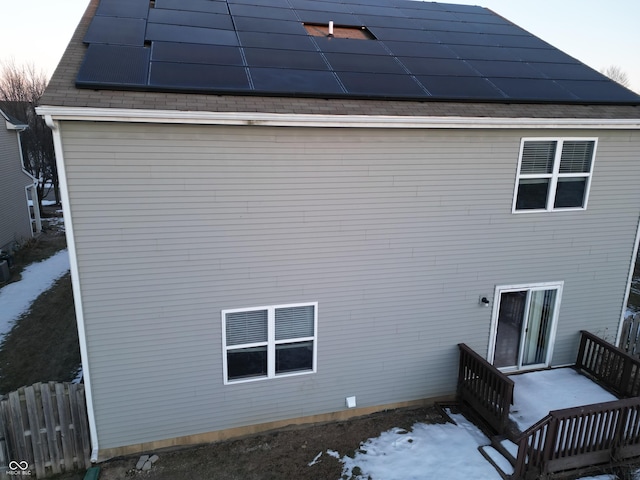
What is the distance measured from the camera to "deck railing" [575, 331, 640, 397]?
7.73 metres

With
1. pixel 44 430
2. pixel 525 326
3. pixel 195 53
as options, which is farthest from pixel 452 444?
pixel 195 53

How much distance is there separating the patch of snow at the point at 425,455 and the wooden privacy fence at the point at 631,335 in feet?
15.5

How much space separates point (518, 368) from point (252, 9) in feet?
31.3

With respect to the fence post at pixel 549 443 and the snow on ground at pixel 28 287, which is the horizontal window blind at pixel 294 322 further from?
the snow on ground at pixel 28 287

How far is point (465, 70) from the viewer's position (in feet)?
27.4

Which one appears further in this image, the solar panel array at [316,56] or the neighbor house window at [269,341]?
the neighbor house window at [269,341]

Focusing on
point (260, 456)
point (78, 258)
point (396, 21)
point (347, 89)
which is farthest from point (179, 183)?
point (396, 21)

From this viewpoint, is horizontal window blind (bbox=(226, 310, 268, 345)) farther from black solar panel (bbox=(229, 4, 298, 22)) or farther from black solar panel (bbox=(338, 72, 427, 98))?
black solar panel (bbox=(229, 4, 298, 22))

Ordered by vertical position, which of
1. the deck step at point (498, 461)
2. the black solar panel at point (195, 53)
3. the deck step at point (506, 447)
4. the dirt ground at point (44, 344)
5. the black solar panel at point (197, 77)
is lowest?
the dirt ground at point (44, 344)

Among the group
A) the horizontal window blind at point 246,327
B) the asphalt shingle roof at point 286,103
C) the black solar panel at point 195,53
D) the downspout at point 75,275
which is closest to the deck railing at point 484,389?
the horizontal window blind at point 246,327

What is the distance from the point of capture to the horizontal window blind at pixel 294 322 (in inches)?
277

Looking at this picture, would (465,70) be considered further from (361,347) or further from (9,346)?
(9,346)

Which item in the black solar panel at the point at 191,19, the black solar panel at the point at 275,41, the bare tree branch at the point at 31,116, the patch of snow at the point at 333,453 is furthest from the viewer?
the bare tree branch at the point at 31,116

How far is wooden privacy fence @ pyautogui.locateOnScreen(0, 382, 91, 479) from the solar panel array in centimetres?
454
